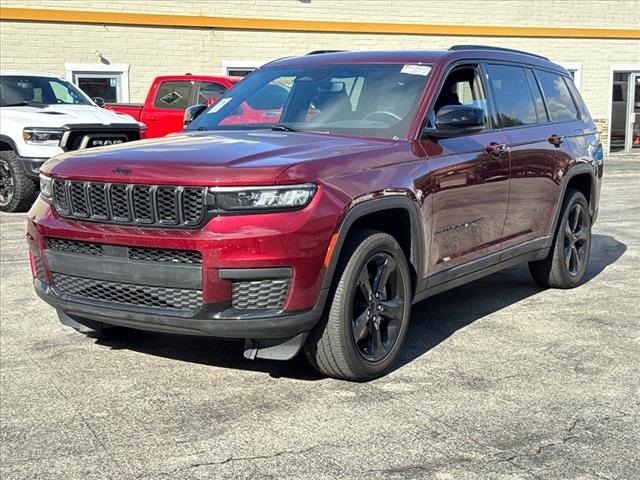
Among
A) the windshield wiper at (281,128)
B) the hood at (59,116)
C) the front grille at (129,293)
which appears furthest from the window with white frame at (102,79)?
the front grille at (129,293)

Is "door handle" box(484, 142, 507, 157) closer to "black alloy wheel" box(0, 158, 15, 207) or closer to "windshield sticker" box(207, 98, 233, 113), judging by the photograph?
"windshield sticker" box(207, 98, 233, 113)

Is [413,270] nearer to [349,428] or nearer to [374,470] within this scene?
[349,428]

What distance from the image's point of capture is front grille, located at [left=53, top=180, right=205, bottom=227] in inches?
165

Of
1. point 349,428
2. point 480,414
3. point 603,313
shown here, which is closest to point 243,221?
point 349,428

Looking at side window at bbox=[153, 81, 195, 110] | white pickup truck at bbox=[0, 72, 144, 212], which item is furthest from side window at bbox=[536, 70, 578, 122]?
side window at bbox=[153, 81, 195, 110]

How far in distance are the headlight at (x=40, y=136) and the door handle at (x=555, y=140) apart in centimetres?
707

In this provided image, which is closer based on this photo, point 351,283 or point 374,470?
point 374,470

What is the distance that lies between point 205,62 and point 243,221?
15.9 meters

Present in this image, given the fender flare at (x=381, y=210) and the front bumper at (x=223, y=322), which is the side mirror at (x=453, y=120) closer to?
the fender flare at (x=381, y=210)

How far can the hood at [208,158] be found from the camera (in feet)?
13.6

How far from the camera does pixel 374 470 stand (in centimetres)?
359

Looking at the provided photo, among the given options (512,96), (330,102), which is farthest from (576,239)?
(330,102)

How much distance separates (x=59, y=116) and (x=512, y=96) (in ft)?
23.7

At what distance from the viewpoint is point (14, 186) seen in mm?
11586
